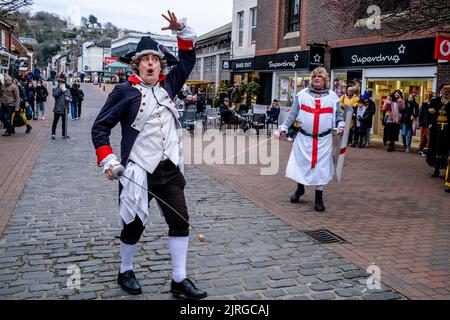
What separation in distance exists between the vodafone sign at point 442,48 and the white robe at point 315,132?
6.88 meters

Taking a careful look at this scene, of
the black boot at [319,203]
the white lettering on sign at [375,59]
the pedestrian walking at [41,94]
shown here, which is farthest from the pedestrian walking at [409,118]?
the pedestrian walking at [41,94]

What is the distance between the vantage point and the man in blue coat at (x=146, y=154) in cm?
381

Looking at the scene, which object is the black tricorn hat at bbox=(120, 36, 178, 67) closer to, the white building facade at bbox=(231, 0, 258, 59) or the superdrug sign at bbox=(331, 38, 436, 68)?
the superdrug sign at bbox=(331, 38, 436, 68)

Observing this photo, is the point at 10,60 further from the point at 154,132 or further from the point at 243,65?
the point at 154,132

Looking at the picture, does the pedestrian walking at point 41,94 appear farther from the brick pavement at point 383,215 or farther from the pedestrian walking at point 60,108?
the brick pavement at point 383,215

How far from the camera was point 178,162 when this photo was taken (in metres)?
4.00

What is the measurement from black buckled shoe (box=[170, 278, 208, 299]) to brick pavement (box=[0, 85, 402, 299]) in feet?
0.27

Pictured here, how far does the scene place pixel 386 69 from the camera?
55.3ft

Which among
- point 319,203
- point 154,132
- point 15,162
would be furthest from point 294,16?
point 154,132

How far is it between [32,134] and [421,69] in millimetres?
12720

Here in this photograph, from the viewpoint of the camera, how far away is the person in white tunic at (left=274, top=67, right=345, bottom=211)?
6.97 meters

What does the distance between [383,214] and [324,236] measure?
1.56m

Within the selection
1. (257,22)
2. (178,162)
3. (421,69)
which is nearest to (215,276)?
(178,162)
